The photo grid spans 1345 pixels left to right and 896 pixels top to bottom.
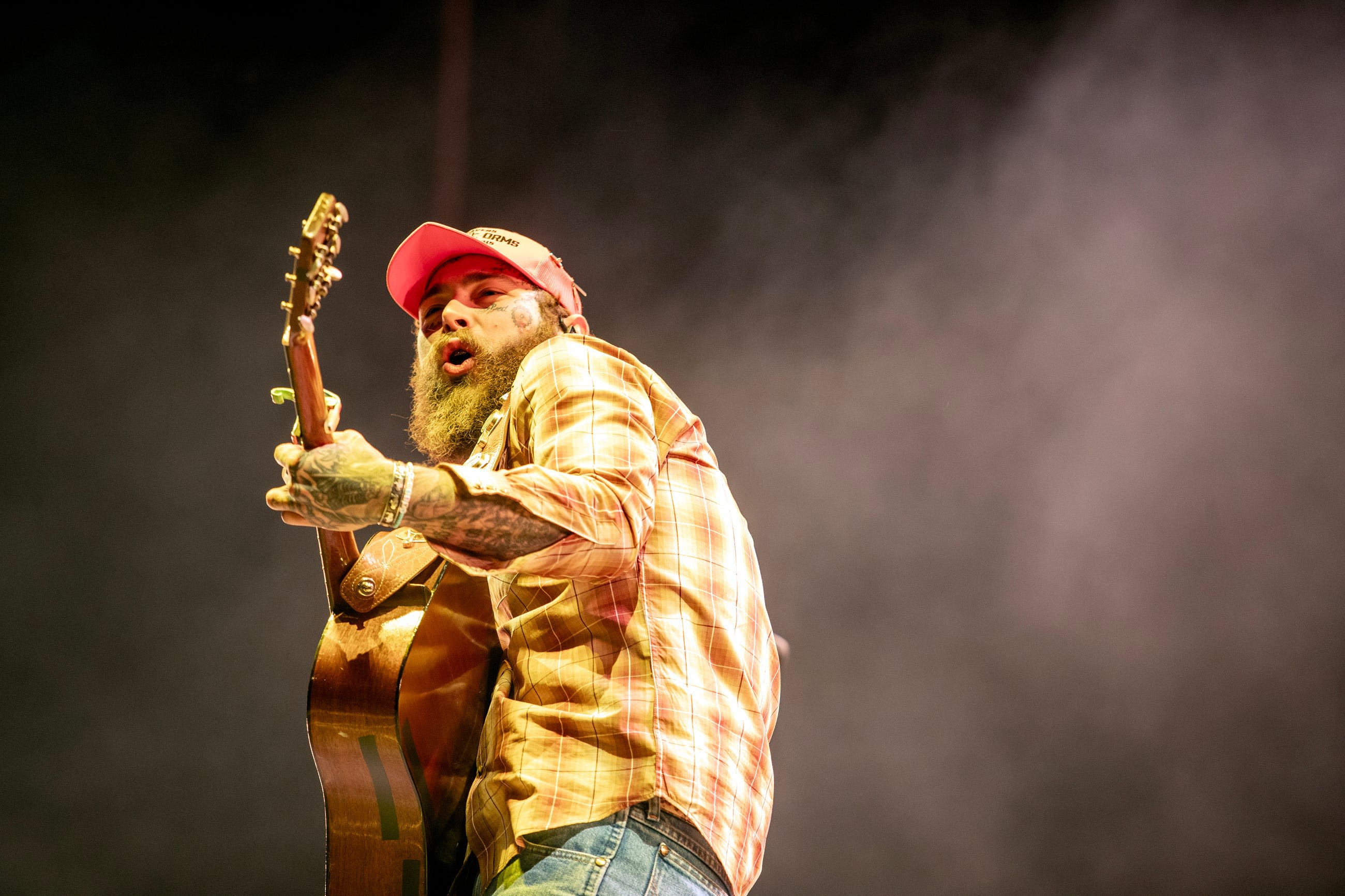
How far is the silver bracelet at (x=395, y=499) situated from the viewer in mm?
1146

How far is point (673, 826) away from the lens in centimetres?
132

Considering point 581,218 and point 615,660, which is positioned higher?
point 581,218

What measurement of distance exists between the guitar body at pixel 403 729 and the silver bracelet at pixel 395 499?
2.08 feet

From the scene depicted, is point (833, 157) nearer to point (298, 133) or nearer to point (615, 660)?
point (298, 133)

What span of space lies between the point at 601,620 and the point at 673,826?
12.4 inches

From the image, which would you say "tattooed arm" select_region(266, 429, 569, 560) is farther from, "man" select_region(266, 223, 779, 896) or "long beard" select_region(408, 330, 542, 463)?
"long beard" select_region(408, 330, 542, 463)

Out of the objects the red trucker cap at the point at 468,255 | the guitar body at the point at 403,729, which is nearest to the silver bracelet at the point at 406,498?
the guitar body at the point at 403,729

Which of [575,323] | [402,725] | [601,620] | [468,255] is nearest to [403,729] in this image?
[402,725]

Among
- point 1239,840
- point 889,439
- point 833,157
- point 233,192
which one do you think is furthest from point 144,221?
point 1239,840

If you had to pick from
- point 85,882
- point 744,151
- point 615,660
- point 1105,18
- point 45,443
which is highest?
point 1105,18

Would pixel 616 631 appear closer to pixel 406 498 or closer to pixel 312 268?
pixel 406 498

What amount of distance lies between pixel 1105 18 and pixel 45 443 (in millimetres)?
5658

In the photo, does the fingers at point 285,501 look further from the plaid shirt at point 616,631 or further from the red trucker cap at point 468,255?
the red trucker cap at point 468,255

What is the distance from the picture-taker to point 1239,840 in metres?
4.48
